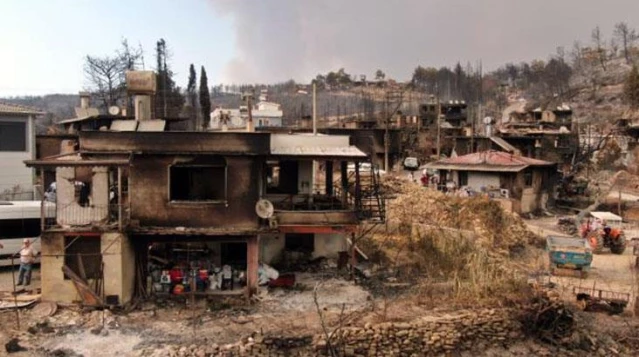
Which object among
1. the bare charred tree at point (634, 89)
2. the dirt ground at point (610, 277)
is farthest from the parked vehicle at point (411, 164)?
the bare charred tree at point (634, 89)

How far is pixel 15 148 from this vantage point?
3019cm

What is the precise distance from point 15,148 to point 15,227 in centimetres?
924

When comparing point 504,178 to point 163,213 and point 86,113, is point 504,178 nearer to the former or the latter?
point 163,213

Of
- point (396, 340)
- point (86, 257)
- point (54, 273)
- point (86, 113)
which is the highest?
point (86, 113)

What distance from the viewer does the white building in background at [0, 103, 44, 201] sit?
29.7m

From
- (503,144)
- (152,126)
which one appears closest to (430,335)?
(152,126)

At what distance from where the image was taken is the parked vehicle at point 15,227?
22531 mm

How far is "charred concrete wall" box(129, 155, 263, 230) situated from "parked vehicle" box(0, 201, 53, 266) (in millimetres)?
6083

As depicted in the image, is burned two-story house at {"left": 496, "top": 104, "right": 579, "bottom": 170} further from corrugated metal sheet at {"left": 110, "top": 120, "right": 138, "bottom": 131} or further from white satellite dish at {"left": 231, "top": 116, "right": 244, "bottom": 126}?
corrugated metal sheet at {"left": 110, "top": 120, "right": 138, "bottom": 131}

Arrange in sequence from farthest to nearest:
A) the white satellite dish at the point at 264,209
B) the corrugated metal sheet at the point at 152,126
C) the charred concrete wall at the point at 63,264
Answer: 1. the corrugated metal sheet at the point at 152,126
2. the white satellite dish at the point at 264,209
3. the charred concrete wall at the point at 63,264

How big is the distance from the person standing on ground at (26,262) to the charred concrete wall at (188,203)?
4.45 meters

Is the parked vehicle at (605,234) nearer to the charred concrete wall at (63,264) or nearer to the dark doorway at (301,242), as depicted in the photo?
the dark doorway at (301,242)

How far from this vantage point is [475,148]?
56406 millimetres

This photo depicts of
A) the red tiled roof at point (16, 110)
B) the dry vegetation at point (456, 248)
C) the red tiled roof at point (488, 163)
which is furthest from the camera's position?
the red tiled roof at point (488, 163)
